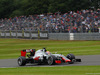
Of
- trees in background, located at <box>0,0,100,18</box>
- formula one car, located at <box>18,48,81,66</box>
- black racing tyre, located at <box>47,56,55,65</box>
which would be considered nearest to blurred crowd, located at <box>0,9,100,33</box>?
trees in background, located at <box>0,0,100,18</box>

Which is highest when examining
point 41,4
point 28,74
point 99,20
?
point 41,4

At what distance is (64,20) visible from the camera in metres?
38.2

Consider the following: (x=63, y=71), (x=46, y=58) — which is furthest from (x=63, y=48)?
(x=63, y=71)

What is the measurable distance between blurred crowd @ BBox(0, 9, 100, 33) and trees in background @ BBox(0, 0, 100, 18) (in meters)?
8.58

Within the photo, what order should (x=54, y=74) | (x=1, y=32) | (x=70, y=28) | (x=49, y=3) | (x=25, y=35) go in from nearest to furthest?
(x=54, y=74), (x=70, y=28), (x=25, y=35), (x=1, y=32), (x=49, y=3)

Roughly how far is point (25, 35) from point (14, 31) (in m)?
3.74

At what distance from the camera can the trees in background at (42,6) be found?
52.4 m

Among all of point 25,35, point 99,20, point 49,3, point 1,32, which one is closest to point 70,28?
point 99,20

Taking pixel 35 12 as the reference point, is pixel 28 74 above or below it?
below

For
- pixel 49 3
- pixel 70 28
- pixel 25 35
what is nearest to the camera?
pixel 70 28

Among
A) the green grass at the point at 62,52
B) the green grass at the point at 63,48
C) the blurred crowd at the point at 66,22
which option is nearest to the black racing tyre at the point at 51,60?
the green grass at the point at 62,52

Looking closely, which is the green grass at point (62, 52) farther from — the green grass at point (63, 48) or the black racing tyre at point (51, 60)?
the black racing tyre at point (51, 60)

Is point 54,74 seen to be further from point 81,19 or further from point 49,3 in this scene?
point 49,3

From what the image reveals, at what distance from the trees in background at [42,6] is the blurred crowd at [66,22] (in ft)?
28.1
